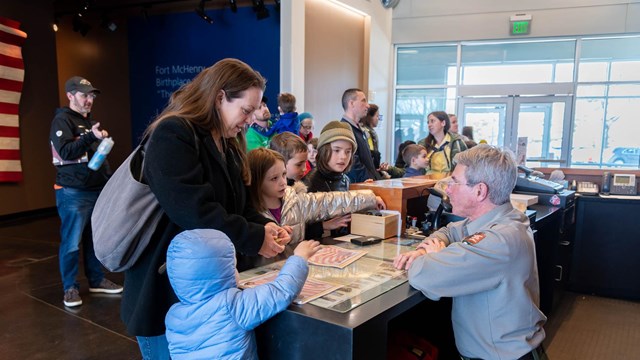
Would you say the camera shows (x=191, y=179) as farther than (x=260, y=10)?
No

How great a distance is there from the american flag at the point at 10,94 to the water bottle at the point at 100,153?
382 centimetres

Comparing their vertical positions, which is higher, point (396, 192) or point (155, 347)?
point (396, 192)

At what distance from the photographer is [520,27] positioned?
7.84 m

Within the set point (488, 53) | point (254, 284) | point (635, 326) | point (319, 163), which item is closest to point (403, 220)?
point (319, 163)

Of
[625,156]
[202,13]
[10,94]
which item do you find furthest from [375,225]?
[625,156]

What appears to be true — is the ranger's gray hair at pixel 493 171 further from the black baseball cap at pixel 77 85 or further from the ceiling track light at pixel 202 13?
the ceiling track light at pixel 202 13

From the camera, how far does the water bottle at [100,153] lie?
306 cm

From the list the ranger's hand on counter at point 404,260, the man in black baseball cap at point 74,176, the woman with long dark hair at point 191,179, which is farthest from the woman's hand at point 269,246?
the man in black baseball cap at point 74,176

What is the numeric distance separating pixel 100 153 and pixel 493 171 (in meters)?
2.66

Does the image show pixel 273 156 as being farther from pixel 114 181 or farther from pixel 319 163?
pixel 114 181

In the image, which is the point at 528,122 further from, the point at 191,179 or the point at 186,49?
the point at 191,179

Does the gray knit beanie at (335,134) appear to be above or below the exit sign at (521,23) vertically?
below

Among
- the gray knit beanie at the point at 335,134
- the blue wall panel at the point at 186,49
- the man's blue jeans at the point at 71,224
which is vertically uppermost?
the blue wall panel at the point at 186,49

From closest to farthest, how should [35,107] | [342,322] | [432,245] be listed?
[342,322], [432,245], [35,107]
